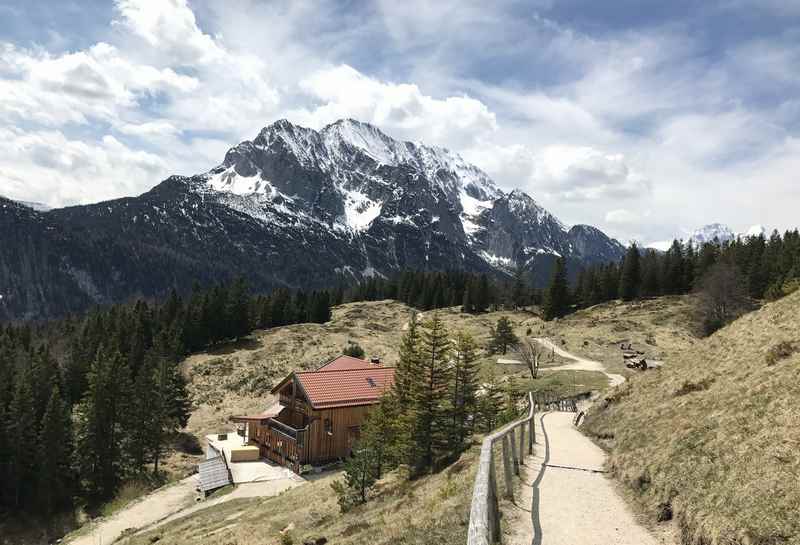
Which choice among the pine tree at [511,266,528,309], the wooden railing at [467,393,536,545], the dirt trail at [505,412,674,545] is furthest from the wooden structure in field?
the pine tree at [511,266,528,309]

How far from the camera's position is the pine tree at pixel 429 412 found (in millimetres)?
25922

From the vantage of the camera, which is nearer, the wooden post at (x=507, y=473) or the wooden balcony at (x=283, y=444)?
the wooden post at (x=507, y=473)

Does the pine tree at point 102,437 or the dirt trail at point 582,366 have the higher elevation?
the dirt trail at point 582,366

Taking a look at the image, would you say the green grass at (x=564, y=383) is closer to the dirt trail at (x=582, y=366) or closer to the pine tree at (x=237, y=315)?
the dirt trail at (x=582, y=366)

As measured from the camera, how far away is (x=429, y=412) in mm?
26203

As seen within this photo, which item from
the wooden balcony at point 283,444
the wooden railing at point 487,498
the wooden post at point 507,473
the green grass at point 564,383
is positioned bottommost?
the wooden balcony at point 283,444

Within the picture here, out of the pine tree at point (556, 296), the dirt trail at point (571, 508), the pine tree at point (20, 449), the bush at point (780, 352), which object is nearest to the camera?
the dirt trail at point (571, 508)

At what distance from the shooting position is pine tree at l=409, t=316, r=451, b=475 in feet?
85.0

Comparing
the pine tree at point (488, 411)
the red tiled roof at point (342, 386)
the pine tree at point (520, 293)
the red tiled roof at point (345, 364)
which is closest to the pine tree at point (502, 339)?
the red tiled roof at point (345, 364)

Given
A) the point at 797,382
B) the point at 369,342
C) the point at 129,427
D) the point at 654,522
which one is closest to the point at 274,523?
the point at 654,522

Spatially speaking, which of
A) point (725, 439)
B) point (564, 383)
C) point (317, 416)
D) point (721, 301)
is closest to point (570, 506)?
point (725, 439)

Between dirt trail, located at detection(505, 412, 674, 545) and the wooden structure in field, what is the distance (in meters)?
26.8

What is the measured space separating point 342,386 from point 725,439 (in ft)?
123

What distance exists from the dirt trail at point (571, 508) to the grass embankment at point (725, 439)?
0.66 m
